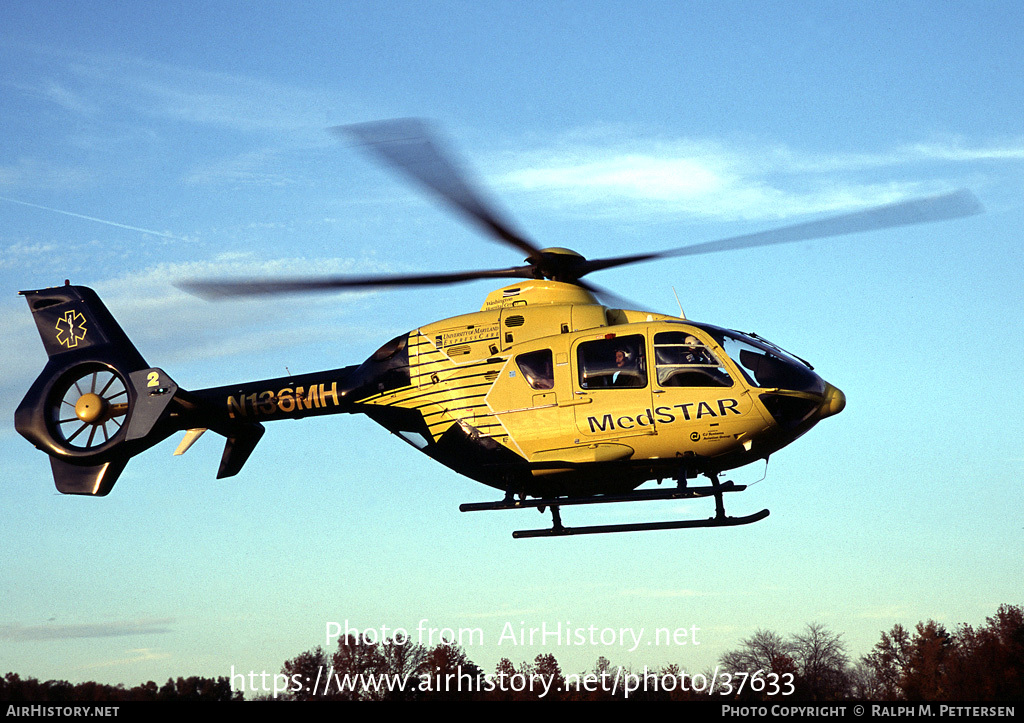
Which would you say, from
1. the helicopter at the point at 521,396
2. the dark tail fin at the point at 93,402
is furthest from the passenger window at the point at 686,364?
the dark tail fin at the point at 93,402

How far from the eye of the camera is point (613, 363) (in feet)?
49.9

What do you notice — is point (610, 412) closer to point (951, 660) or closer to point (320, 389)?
point (320, 389)

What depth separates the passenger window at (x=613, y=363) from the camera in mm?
15078

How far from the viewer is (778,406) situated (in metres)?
14.7

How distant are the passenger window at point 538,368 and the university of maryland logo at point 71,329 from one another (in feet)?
27.6

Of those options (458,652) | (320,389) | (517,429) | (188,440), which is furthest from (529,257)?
(458,652)

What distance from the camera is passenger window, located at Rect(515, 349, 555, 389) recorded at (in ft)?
51.0

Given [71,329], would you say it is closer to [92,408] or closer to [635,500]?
[92,408]

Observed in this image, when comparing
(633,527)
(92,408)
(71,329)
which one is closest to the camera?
(633,527)

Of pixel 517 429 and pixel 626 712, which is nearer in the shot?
pixel 517 429

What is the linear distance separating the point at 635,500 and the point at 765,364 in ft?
8.82

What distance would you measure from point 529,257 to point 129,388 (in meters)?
7.24

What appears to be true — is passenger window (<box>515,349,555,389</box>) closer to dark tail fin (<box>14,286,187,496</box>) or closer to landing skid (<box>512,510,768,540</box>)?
landing skid (<box>512,510,768,540</box>)

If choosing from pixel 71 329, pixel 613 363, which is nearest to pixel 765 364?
pixel 613 363
